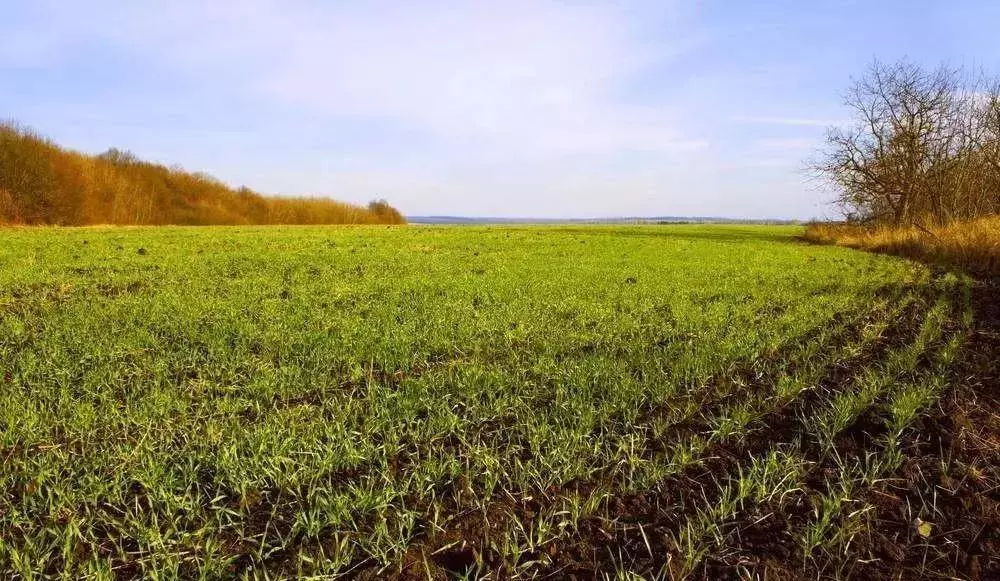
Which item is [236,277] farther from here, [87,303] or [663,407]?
[663,407]

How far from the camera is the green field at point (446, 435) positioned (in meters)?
2.58

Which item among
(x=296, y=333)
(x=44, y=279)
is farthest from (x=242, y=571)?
(x=44, y=279)

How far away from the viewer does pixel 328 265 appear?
13.6m

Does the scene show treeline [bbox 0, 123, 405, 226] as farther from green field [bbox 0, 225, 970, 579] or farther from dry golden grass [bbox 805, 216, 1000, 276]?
dry golden grass [bbox 805, 216, 1000, 276]

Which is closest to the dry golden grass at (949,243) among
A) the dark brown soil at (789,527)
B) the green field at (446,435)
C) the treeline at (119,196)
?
the green field at (446,435)

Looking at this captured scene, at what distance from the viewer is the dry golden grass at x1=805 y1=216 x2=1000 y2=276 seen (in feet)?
49.4

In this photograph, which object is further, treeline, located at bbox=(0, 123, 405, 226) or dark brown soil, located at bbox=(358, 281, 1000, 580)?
treeline, located at bbox=(0, 123, 405, 226)

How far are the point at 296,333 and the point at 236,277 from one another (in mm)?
5692

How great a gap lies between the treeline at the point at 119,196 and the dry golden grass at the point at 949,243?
49036 mm

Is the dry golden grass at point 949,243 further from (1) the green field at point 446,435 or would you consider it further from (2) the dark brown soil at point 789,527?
(2) the dark brown soil at point 789,527

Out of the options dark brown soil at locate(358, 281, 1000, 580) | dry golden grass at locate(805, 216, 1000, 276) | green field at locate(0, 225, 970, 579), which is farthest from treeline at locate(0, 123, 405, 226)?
dry golden grass at locate(805, 216, 1000, 276)

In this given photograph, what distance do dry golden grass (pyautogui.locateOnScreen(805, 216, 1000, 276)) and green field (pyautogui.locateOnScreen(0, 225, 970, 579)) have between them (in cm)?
1053

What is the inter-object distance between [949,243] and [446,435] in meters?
20.7

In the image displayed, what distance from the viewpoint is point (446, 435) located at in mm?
3758
